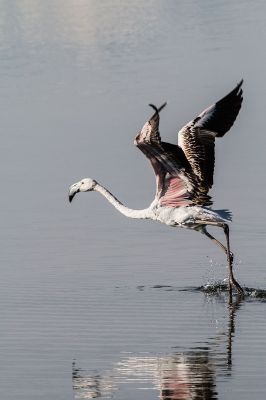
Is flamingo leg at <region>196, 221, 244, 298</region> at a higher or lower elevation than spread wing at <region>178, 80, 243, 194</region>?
lower

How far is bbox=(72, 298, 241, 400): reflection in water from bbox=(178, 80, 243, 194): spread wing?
373 cm

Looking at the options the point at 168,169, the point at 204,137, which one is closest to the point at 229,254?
the point at 168,169

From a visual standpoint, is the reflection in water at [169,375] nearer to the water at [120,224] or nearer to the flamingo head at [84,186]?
the water at [120,224]

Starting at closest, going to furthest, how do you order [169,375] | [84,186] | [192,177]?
1. [169,375]
2. [192,177]
3. [84,186]

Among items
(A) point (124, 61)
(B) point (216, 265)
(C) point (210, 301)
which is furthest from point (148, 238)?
(A) point (124, 61)

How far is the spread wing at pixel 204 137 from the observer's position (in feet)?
56.6

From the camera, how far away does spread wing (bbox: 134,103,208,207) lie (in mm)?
16125

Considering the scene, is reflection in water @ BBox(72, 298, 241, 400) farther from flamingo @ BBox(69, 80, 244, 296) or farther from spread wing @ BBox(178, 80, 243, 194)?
spread wing @ BBox(178, 80, 243, 194)

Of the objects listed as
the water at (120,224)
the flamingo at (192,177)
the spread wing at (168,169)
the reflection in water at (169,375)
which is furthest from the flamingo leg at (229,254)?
the reflection in water at (169,375)

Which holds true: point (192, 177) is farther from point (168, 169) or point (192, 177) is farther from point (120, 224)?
point (120, 224)

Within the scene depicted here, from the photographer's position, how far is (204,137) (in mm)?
17391

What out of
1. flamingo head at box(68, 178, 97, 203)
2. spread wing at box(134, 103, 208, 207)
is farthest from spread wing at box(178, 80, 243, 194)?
flamingo head at box(68, 178, 97, 203)

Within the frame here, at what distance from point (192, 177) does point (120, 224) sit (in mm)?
2518

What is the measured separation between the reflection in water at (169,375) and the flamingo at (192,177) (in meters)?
3.10
